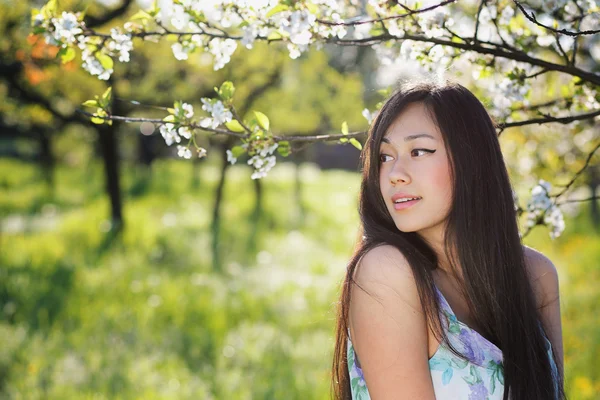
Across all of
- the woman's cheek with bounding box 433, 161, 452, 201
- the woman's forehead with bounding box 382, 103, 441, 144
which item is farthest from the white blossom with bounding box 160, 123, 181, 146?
the woman's cheek with bounding box 433, 161, 452, 201

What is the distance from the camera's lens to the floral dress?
162 centimetres

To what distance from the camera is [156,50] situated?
10.1 m

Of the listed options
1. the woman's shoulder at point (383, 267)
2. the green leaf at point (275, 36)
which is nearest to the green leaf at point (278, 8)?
Result: the green leaf at point (275, 36)

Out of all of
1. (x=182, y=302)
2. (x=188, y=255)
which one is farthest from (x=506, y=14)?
(x=188, y=255)

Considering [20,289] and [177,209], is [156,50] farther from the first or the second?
[20,289]

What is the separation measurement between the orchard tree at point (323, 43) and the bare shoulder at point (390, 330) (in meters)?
0.57

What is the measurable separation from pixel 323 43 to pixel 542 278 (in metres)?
1.10

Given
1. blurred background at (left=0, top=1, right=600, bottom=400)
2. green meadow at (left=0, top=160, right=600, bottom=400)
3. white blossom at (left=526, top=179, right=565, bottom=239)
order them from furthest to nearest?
blurred background at (left=0, top=1, right=600, bottom=400) < green meadow at (left=0, top=160, right=600, bottom=400) < white blossom at (left=526, top=179, right=565, bottom=239)

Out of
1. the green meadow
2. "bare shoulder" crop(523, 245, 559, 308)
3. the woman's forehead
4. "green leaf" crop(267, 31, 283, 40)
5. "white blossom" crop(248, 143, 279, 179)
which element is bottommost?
the green meadow

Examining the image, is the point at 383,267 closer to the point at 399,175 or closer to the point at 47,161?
the point at 399,175

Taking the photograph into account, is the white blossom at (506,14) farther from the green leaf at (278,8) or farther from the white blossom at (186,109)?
the white blossom at (186,109)

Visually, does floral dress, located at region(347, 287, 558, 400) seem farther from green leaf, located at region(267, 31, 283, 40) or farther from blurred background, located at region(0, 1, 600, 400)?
green leaf, located at region(267, 31, 283, 40)

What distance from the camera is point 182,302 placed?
6324 mm

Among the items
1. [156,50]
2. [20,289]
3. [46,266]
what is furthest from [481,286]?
[156,50]
